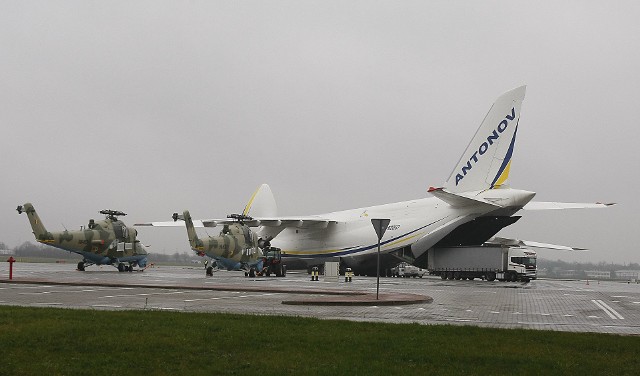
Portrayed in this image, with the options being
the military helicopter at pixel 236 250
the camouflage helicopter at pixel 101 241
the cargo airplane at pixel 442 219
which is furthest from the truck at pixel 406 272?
the camouflage helicopter at pixel 101 241

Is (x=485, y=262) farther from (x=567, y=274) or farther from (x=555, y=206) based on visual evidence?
(x=567, y=274)

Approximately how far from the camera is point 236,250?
A: 40.9m

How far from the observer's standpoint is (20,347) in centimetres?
858

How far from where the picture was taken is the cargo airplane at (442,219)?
1592 inches

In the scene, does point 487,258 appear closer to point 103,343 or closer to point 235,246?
point 235,246

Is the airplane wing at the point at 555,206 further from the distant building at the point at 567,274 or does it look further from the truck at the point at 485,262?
the distant building at the point at 567,274

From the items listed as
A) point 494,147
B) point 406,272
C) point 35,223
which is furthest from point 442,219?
point 35,223

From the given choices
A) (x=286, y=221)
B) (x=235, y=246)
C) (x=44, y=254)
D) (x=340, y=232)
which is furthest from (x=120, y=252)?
(x=44, y=254)

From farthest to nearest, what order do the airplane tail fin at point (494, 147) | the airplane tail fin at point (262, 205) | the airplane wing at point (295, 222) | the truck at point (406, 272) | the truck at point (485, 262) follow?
the airplane tail fin at point (262, 205)
the truck at point (406, 272)
the airplane wing at point (295, 222)
the truck at point (485, 262)
the airplane tail fin at point (494, 147)

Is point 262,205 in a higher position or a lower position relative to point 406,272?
higher

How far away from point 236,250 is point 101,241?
329 inches

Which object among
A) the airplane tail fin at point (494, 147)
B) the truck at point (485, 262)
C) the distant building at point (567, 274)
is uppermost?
the airplane tail fin at point (494, 147)

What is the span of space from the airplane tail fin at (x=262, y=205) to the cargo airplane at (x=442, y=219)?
7.78 meters

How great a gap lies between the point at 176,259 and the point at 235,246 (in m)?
108
